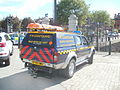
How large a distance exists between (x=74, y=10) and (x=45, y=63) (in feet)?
100.0

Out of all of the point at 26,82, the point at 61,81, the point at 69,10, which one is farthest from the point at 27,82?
the point at 69,10

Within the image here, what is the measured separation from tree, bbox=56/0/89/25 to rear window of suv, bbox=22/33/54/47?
90.5ft

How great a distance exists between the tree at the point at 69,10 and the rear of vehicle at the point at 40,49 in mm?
27671

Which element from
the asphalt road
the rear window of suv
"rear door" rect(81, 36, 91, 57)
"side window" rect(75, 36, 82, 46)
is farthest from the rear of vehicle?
"rear door" rect(81, 36, 91, 57)

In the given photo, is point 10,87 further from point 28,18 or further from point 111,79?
point 28,18

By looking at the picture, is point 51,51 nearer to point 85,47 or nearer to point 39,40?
point 39,40

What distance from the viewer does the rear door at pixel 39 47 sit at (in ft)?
17.6

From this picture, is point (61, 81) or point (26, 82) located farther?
point (61, 81)

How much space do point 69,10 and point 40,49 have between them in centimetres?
2945

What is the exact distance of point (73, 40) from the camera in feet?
21.4

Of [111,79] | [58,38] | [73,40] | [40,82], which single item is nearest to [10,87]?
[40,82]

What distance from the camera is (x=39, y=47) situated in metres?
5.64

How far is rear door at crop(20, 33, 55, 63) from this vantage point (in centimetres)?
536

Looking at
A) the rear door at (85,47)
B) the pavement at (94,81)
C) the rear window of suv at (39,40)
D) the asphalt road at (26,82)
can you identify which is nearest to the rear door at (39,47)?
the rear window of suv at (39,40)
